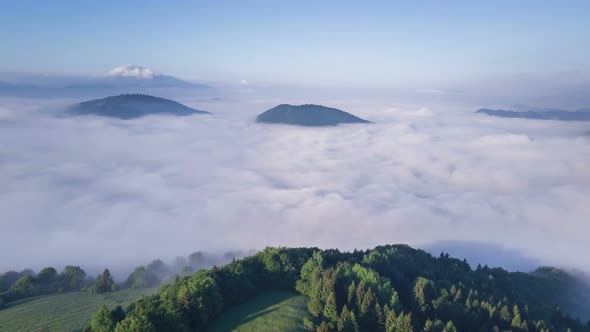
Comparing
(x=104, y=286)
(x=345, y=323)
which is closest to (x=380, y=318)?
(x=345, y=323)

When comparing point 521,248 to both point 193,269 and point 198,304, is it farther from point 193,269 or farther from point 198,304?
point 198,304

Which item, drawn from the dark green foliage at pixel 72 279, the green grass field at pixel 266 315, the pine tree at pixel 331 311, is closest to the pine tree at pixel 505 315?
the pine tree at pixel 331 311

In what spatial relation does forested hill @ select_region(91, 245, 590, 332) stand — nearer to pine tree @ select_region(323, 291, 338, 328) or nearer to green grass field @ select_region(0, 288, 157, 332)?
pine tree @ select_region(323, 291, 338, 328)

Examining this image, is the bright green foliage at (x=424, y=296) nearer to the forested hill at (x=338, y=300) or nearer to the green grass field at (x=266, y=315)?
the forested hill at (x=338, y=300)

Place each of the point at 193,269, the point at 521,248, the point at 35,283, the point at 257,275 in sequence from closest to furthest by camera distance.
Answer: the point at 257,275, the point at 35,283, the point at 193,269, the point at 521,248

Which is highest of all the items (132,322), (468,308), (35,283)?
(132,322)

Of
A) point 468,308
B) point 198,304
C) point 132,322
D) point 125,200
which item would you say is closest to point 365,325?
point 468,308

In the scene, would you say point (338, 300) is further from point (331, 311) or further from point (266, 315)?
point (266, 315)
